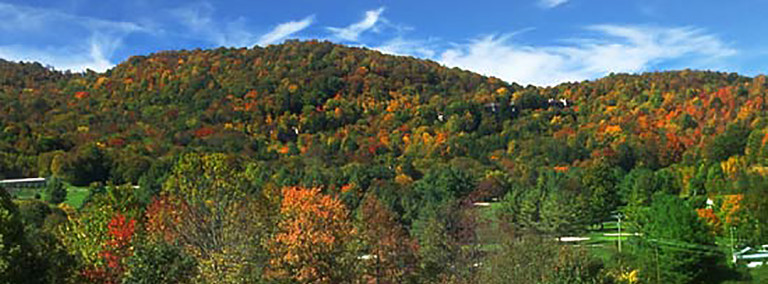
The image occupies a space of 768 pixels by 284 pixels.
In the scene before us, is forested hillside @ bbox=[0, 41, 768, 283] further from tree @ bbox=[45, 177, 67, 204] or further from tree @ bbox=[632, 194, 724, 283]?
tree @ bbox=[45, 177, 67, 204]

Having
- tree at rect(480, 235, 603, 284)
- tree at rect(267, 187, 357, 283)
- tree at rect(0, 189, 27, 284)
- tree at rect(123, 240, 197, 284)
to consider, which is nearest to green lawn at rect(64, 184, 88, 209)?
tree at rect(267, 187, 357, 283)

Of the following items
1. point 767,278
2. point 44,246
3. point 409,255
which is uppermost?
point 44,246

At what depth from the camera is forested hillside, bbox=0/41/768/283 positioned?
28625mm

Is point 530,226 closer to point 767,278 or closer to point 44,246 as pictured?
point 767,278

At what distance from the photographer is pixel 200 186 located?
104ft

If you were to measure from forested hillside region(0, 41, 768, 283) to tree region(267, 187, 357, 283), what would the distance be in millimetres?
86

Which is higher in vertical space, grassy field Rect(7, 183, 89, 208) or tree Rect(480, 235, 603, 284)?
grassy field Rect(7, 183, 89, 208)

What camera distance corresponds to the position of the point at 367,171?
9412cm

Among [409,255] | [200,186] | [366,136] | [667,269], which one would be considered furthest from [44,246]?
[366,136]

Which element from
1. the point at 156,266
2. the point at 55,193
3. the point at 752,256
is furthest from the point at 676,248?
the point at 55,193

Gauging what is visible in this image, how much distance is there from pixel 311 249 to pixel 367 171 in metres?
65.3

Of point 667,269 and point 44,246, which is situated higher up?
point 44,246

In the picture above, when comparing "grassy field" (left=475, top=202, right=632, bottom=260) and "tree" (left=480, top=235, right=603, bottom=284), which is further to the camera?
"grassy field" (left=475, top=202, right=632, bottom=260)

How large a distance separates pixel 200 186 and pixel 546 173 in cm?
6623
